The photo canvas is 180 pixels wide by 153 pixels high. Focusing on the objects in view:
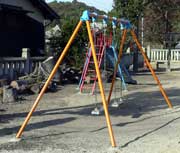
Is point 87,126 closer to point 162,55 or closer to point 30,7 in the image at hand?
point 30,7

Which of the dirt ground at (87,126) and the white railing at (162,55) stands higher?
the white railing at (162,55)

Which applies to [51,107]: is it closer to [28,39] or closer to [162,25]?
[28,39]

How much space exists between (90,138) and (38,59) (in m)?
11.4

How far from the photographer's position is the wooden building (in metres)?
22.5

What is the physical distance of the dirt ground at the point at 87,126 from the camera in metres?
7.80

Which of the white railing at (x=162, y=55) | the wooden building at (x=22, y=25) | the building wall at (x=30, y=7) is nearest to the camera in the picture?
the wooden building at (x=22, y=25)

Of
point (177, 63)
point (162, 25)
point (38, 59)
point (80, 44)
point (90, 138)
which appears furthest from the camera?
point (162, 25)

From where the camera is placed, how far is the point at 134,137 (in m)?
8.59

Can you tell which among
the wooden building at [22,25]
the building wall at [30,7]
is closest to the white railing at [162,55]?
the wooden building at [22,25]

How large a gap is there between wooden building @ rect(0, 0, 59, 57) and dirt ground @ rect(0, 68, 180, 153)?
850 centimetres

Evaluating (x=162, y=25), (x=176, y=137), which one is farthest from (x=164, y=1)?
(x=176, y=137)

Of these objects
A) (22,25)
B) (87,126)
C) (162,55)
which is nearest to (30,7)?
(22,25)

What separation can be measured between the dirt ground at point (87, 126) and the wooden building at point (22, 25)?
27.9 feet

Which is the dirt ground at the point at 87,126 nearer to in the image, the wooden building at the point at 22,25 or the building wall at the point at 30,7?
the wooden building at the point at 22,25
